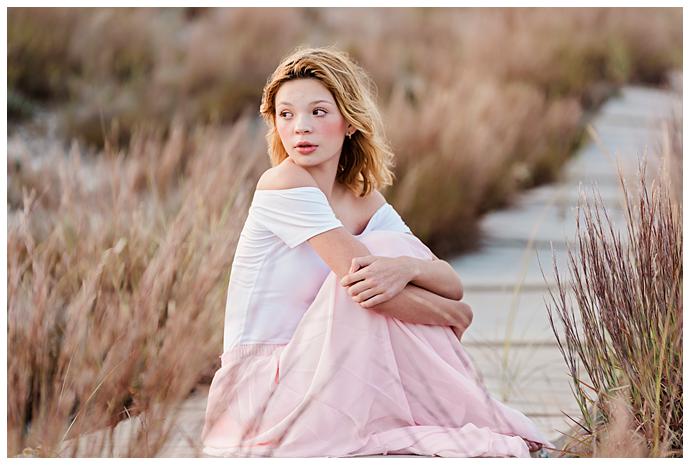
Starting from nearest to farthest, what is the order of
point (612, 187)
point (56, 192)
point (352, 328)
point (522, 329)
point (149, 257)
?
point (352, 328) → point (149, 257) → point (522, 329) → point (56, 192) → point (612, 187)

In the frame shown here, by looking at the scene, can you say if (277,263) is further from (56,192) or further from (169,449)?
(56,192)

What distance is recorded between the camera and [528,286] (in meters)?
4.70

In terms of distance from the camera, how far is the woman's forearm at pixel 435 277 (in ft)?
7.05

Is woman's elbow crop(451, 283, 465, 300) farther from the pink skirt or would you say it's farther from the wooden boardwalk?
the wooden boardwalk

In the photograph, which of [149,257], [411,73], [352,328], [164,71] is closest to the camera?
[352,328]

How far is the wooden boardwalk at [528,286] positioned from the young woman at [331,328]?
16 centimetres

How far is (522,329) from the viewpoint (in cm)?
393

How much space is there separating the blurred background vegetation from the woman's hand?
364 mm

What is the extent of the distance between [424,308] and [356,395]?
0.25 m

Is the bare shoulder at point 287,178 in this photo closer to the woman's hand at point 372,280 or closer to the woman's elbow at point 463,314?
the woman's hand at point 372,280

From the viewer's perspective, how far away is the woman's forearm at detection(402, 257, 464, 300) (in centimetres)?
215

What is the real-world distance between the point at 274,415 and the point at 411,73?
24.0ft

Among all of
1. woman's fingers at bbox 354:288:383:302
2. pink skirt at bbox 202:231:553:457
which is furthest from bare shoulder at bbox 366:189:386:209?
woman's fingers at bbox 354:288:383:302
